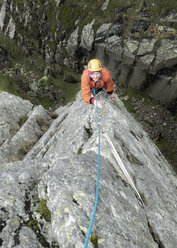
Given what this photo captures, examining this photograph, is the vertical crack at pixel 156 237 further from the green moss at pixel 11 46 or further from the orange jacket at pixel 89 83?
the green moss at pixel 11 46

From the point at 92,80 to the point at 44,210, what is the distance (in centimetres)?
794

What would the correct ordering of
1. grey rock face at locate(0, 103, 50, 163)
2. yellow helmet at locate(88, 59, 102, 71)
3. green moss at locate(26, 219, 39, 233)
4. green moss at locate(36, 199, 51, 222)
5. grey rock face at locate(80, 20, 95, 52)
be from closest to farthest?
1. green moss at locate(26, 219, 39, 233)
2. green moss at locate(36, 199, 51, 222)
3. yellow helmet at locate(88, 59, 102, 71)
4. grey rock face at locate(0, 103, 50, 163)
5. grey rock face at locate(80, 20, 95, 52)

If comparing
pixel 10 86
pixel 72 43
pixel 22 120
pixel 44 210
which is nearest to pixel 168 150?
pixel 22 120

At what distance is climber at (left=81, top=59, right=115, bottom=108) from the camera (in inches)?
396

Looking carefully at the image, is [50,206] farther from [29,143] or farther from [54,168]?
[29,143]

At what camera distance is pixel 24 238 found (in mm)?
4676

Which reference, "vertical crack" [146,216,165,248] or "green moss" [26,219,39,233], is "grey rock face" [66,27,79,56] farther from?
"green moss" [26,219,39,233]

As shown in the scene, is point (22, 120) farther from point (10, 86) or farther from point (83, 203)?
point (10, 86)

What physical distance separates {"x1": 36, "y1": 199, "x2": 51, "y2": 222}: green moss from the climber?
6334 mm

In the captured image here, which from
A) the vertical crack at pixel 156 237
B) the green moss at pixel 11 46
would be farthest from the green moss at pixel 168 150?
the green moss at pixel 11 46

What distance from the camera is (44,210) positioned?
17.8ft

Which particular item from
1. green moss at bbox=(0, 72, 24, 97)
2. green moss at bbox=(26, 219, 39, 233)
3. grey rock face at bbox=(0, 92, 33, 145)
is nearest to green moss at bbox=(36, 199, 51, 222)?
green moss at bbox=(26, 219, 39, 233)

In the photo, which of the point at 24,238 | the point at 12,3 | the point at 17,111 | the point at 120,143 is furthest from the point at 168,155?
the point at 12,3

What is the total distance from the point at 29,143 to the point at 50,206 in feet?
35.1
